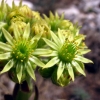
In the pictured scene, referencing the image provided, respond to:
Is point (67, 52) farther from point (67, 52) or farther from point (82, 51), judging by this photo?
point (82, 51)

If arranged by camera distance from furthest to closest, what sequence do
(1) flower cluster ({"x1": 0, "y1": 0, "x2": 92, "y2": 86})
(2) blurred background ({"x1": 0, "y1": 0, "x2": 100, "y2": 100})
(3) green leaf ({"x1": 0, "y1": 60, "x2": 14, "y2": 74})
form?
(2) blurred background ({"x1": 0, "y1": 0, "x2": 100, "y2": 100}), (1) flower cluster ({"x1": 0, "y1": 0, "x2": 92, "y2": 86}), (3) green leaf ({"x1": 0, "y1": 60, "x2": 14, "y2": 74})

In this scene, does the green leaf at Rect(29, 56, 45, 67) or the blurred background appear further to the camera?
the blurred background

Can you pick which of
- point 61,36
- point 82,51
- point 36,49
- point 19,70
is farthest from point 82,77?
point 19,70

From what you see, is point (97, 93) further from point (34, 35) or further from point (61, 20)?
point (34, 35)

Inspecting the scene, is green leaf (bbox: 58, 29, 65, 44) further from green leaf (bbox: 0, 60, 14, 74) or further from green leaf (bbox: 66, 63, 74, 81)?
green leaf (bbox: 0, 60, 14, 74)

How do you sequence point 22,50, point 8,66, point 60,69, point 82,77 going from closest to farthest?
1. point 8,66
2. point 60,69
3. point 22,50
4. point 82,77

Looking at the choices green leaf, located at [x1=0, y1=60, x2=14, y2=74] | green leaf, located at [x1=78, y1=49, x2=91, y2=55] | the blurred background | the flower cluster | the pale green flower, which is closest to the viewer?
green leaf, located at [x1=0, y1=60, x2=14, y2=74]

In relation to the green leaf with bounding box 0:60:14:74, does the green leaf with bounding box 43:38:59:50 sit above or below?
above

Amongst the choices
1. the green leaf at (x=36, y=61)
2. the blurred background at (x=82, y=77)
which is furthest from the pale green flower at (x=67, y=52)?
the blurred background at (x=82, y=77)

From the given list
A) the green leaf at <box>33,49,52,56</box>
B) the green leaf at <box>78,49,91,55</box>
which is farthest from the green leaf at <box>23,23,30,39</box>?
the green leaf at <box>78,49,91,55</box>
